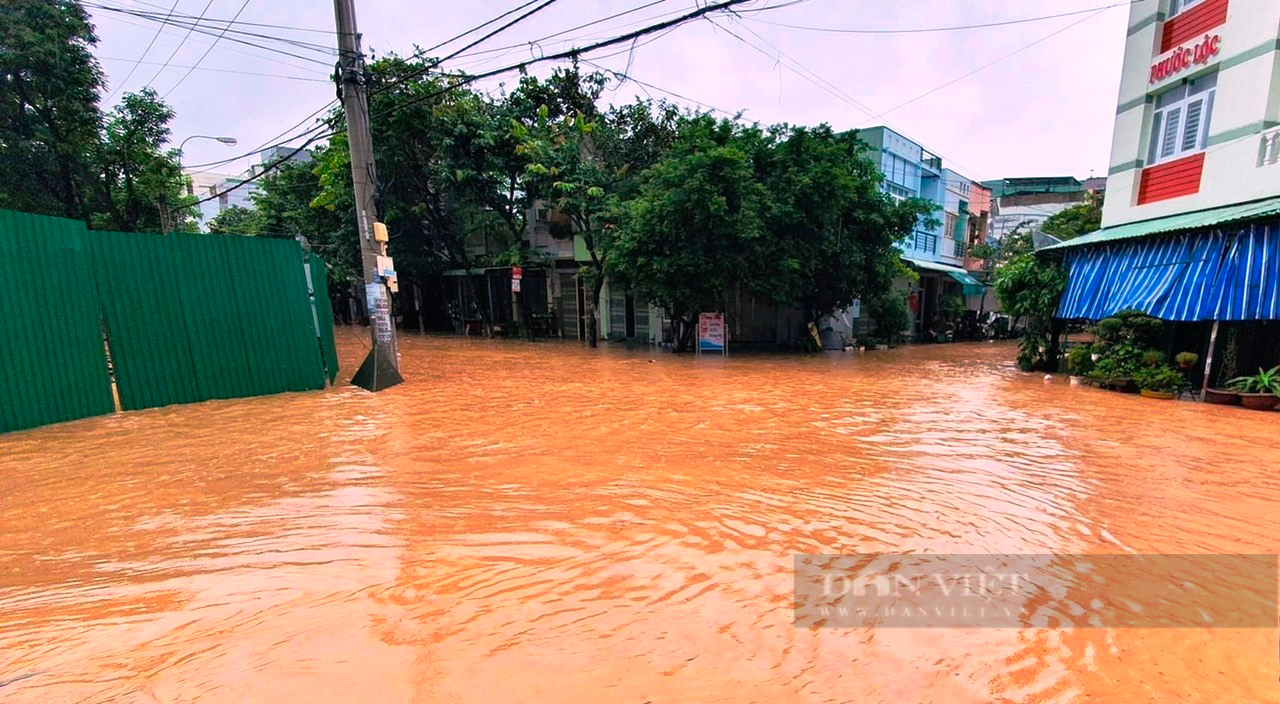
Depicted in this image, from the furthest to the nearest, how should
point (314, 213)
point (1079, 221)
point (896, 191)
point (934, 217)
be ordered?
point (314, 213) → point (934, 217) → point (1079, 221) → point (896, 191)

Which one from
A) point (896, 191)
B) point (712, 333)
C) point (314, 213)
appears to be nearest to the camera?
point (712, 333)

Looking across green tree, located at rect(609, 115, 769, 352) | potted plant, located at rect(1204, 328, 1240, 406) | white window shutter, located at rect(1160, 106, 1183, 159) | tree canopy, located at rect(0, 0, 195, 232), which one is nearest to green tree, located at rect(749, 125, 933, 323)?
green tree, located at rect(609, 115, 769, 352)

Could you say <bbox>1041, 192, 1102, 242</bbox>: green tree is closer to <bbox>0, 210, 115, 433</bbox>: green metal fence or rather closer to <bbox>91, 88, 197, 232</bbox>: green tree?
<bbox>0, 210, 115, 433</bbox>: green metal fence

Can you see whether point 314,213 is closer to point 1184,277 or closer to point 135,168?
point 135,168

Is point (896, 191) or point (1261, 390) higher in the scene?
point (896, 191)

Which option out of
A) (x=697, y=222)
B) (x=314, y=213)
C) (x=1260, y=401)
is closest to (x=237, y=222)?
(x=314, y=213)

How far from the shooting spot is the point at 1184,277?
9367mm

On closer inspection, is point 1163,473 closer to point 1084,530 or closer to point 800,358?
point 1084,530

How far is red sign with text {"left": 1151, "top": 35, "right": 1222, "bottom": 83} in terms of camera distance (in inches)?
398

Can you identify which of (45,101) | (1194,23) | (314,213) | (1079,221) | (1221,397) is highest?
(45,101)

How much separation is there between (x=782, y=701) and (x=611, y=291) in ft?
63.0

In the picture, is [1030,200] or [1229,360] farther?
[1030,200]

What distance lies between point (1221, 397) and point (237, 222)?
4467 centimetres

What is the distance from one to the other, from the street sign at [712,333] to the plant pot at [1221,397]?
973 centimetres
